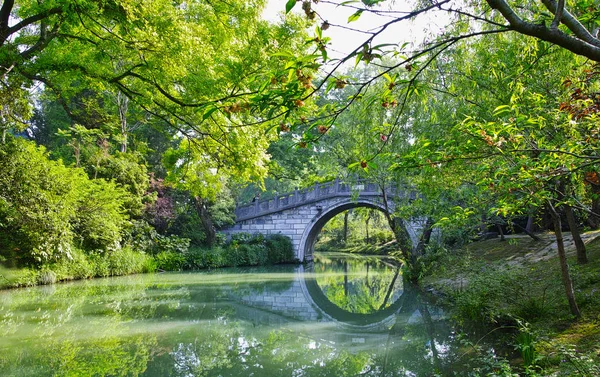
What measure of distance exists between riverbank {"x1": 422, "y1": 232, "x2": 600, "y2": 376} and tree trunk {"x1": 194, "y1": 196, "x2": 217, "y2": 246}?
1057 centimetres

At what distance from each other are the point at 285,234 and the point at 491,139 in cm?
1755

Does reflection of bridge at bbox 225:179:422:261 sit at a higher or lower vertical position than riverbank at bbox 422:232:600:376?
higher

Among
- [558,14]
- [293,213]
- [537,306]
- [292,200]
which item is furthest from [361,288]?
[558,14]

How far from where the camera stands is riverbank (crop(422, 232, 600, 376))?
12.1 ft

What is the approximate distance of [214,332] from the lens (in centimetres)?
635

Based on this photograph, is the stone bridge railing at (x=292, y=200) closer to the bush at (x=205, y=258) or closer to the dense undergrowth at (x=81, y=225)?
the dense undergrowth at (x=81, y=225)

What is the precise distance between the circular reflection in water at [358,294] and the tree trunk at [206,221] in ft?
15.4

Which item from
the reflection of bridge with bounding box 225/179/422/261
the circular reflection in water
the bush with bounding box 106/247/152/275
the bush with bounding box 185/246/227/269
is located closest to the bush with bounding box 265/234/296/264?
the reflection of bridge with bounding box 225/179/422/261

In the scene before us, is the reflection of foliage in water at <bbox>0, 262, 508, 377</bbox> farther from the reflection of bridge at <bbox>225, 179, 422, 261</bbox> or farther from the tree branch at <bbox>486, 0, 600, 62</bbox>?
the reflection of bridge at <bbox>225, 179, 422, 261</bbox>

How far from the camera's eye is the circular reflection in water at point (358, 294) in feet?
28.5

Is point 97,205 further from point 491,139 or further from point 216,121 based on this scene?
point 491,139

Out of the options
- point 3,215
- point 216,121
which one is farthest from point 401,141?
point 3,215

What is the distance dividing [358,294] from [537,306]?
6419 millimetres

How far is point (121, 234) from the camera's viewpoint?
13.2 meters
